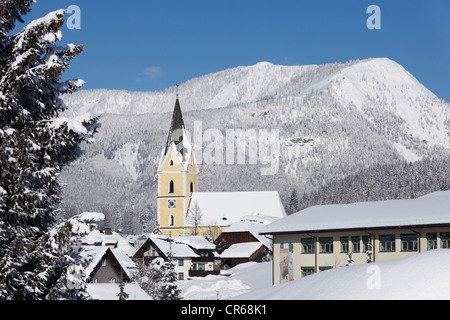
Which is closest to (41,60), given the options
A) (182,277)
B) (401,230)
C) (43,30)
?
(43,30)

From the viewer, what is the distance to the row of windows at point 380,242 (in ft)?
150

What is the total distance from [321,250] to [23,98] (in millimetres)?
39875

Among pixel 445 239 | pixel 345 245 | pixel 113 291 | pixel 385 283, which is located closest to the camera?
pixel 385 283

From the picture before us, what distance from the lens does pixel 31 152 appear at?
12992mm

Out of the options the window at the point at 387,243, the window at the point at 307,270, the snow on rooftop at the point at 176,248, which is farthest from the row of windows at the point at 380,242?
the snow on rooftop at the point at 176,248

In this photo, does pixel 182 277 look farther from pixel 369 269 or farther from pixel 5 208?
pixel 5 208

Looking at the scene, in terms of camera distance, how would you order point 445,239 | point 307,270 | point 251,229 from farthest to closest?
point 251,229 → point 307,270 → point 445,239

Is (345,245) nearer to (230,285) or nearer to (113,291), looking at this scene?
(113,291)

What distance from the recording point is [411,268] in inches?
826

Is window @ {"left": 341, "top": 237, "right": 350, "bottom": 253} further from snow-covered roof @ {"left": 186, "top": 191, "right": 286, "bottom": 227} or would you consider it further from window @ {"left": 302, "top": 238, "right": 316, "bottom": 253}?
snow-covered roof @ {"left": 186, "top": 191, "right": 286, "bottom": 227}

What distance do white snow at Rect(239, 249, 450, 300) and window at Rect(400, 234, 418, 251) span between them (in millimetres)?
25021

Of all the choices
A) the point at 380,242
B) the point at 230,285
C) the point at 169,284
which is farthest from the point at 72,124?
the point at 230,285

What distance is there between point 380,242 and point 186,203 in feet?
284

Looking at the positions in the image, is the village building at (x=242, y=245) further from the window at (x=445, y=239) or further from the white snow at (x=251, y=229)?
the window at (x=445, y=239)
